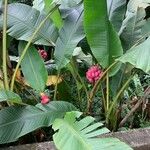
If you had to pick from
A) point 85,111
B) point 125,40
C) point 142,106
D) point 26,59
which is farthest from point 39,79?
point 142,106

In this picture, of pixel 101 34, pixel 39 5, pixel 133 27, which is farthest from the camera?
pixel 39 5

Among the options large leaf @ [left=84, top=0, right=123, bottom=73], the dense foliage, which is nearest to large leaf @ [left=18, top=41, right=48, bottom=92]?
the dense foliage

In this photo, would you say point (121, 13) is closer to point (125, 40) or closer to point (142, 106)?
point (125, 40)

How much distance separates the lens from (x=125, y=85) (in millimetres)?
1590

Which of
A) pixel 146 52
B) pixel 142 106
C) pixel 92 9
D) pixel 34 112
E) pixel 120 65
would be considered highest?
pixel 92 9

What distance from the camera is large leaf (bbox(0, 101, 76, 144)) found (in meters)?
1.41

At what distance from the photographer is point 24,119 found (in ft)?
4.73

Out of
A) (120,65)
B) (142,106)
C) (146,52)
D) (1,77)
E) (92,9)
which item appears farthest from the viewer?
(142,106)

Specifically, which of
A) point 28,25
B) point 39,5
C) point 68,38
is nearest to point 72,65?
point 68,38

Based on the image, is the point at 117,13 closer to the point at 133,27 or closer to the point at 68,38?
the point at 133,27

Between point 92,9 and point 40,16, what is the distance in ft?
1.25

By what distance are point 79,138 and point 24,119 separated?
374 millimetres

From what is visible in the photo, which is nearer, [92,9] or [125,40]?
[92,9]

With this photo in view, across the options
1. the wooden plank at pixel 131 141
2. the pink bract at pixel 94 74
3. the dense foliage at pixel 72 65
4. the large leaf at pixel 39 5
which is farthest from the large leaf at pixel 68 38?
the wooden plank at pixel 131 141
